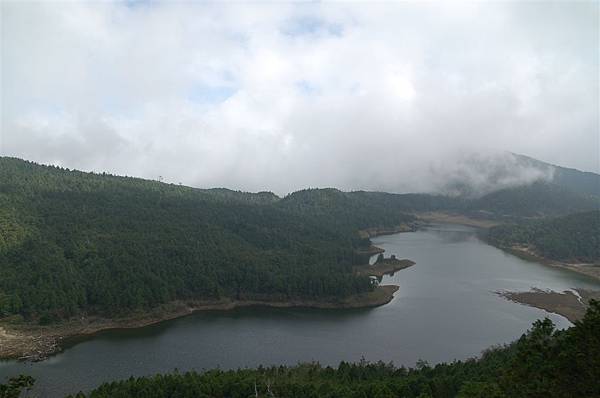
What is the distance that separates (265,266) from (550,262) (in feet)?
284

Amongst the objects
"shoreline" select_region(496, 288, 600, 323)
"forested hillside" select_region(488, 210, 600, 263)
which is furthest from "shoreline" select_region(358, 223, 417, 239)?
"shoreline" select_region(496, 288, 600, 323)

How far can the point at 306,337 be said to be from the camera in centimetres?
6544

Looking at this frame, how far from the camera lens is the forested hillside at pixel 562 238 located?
13162cm

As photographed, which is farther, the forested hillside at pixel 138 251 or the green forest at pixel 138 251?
the forested hillside at pixel 138 251

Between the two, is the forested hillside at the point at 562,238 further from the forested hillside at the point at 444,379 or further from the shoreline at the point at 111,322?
the forested hillside at the point at 444,379

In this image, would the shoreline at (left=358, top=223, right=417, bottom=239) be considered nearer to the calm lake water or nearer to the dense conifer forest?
the calm lake water

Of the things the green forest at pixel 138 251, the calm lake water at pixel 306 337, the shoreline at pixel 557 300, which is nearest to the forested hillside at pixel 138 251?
the green forest at pixel 138 251

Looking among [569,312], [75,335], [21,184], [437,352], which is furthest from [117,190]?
[569,312]

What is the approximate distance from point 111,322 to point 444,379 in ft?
170

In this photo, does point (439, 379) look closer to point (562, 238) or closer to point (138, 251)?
point (138, 251)

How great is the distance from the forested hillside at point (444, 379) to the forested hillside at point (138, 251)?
3506cm

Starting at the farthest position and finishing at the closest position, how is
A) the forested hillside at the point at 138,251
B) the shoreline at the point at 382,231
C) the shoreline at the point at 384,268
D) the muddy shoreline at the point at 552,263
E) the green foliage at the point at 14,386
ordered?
the shoreline at the point at 382,231 → the muddy shoreline at the point at 552,263 → the shoreline at the point at 384,268 → the forested hillside at the point at 138,251 → the green foliage at the point at 14,386

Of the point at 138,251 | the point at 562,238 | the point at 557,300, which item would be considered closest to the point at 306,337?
the point at 138,251

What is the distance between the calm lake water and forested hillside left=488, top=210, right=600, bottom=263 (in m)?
40.3
